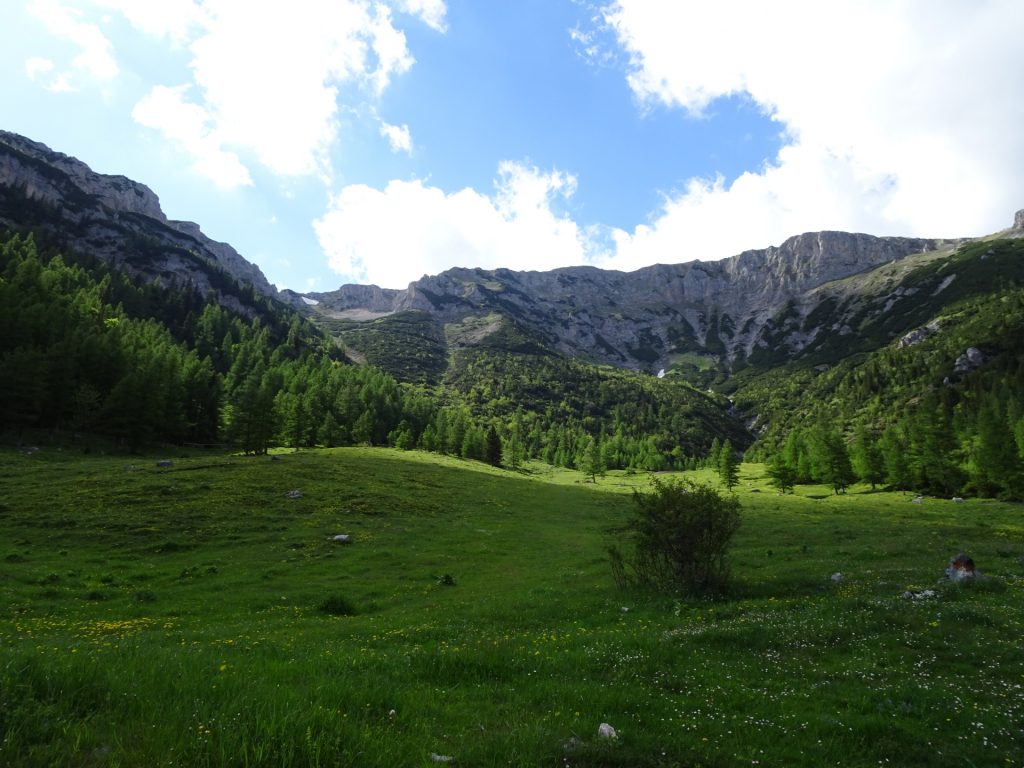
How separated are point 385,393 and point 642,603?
148369mm

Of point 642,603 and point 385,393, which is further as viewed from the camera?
point 385,393

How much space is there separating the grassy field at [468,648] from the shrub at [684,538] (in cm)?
168

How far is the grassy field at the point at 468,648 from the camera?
632 cm

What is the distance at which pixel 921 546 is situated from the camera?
31984 millimetres

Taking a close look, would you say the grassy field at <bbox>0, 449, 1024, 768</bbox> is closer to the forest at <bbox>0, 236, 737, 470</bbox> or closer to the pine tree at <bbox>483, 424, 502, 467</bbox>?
the forest at <bbox>0, 236, 737, 470</bbox>

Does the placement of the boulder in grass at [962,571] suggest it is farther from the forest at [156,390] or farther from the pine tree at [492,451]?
the pine tree at [492,451]

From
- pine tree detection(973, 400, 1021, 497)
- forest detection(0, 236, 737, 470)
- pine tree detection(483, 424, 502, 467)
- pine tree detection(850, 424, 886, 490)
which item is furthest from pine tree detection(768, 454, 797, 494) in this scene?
pine tree detection(483, 424, 502, 467)

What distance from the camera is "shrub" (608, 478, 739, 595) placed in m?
22.0

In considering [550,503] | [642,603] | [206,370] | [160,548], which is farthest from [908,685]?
[206,370]

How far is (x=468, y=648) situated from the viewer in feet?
41.3

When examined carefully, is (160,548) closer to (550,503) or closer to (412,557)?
(412,557)

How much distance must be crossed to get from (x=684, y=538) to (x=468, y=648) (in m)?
13.3

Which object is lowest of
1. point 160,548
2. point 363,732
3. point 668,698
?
point 160,548

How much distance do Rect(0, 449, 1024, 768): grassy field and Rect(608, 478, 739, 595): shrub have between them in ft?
5.52
